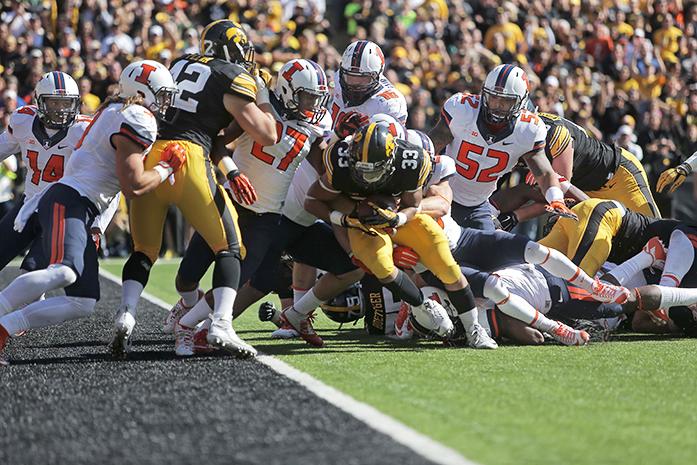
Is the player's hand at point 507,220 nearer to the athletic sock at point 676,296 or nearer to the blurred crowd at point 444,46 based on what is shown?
the athletic sock at point 676,296

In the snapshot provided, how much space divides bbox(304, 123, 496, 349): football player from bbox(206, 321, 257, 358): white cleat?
0.86 meters

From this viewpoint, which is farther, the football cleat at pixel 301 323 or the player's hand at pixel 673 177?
the player's hand at pixel 673 177

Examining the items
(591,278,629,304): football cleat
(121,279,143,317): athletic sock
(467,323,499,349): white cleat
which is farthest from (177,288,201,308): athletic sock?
(591,278,629,304): football cleat

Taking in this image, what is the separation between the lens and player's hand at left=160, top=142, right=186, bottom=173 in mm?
5898

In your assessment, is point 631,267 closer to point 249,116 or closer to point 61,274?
point 249,116

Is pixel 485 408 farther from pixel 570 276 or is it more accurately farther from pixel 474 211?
pixel 474 211

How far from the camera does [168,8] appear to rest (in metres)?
15.9

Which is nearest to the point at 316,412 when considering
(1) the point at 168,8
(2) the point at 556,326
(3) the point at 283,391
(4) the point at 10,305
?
(3) the point at 283,391

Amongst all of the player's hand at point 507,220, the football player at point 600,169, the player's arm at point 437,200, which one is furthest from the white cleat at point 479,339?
the player's hand at point 507,220

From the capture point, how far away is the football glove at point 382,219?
20.2ft

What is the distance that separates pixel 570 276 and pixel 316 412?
2.76 meters

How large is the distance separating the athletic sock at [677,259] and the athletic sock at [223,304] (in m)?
2.87

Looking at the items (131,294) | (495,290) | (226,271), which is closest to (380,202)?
(495,290)

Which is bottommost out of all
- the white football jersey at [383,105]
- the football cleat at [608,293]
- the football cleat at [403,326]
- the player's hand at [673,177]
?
the football cleat at [403,326]
